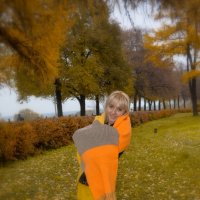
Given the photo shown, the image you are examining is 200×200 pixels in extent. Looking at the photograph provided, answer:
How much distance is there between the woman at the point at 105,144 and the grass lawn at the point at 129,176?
4451mm

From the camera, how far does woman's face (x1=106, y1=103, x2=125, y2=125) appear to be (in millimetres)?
4215

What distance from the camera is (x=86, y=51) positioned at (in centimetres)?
3431

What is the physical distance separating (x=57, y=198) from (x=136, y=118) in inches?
1014

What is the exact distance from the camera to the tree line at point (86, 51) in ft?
17.9

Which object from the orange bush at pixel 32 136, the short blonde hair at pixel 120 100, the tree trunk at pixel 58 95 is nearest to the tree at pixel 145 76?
the tree trunk at pixel 58 95

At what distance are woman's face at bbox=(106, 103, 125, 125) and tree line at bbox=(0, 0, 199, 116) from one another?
1.43m

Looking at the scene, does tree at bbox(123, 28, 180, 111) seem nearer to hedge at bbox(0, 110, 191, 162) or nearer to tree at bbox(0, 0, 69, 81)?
hedge at bbox(0, 110, 191, 162)

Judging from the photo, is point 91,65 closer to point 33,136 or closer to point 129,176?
Answer: point 33,136

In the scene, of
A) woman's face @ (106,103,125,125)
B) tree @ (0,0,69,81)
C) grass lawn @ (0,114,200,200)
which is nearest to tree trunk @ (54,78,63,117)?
grass lawn @ (0,114,200,200)

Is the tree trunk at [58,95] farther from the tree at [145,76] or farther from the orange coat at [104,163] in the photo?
the orange coat at [104,163]

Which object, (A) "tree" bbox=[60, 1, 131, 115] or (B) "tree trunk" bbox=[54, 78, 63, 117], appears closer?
(A) "tree" bbox=[60, 1, 131, 115]

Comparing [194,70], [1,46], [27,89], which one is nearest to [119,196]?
[1,46]

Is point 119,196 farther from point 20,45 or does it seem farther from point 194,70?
point 194,70

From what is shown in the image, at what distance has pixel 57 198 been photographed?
8609 mm
